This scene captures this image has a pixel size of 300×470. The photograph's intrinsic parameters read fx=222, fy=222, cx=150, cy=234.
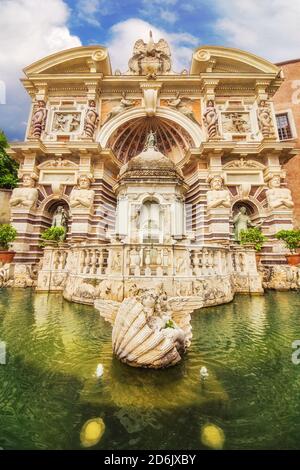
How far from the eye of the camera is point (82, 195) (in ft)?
40.9

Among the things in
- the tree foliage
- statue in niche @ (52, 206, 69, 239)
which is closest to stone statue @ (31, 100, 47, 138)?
statue in niche @ (52, 206, 69, 239)

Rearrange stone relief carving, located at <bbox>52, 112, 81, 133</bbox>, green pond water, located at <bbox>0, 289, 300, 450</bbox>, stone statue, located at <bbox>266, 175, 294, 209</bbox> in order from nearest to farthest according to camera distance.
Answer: green pond water, located at <bbox>0, 289, 300, 450</bbox> → stone statue, located at <bbox>266, 175, 294, 209</bbox> → stone relief carving, located at <bbox>52, 112, 81, 133</bbox>

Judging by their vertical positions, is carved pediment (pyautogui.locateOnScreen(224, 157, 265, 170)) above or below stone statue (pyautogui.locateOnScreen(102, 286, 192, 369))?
above

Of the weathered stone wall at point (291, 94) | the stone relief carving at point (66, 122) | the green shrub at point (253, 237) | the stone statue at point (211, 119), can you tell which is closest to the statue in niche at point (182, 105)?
the stone statue at point (211, 119)

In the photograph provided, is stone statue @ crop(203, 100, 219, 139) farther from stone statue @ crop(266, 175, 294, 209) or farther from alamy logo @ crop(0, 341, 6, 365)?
alamy logo @ crop(0, 341, 6, 365)

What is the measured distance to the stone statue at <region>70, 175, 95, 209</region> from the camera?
12375mm

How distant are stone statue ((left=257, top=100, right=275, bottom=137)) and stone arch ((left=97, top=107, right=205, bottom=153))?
3.74 meters

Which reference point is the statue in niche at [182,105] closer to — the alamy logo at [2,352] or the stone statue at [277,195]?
the stone statue at [277,195]

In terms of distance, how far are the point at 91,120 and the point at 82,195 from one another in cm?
531

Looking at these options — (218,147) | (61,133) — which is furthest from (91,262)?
(61,133)

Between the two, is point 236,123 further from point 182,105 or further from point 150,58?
point 150,58

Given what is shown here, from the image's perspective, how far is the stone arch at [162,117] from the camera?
14.2 meters

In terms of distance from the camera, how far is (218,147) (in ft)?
41.6
